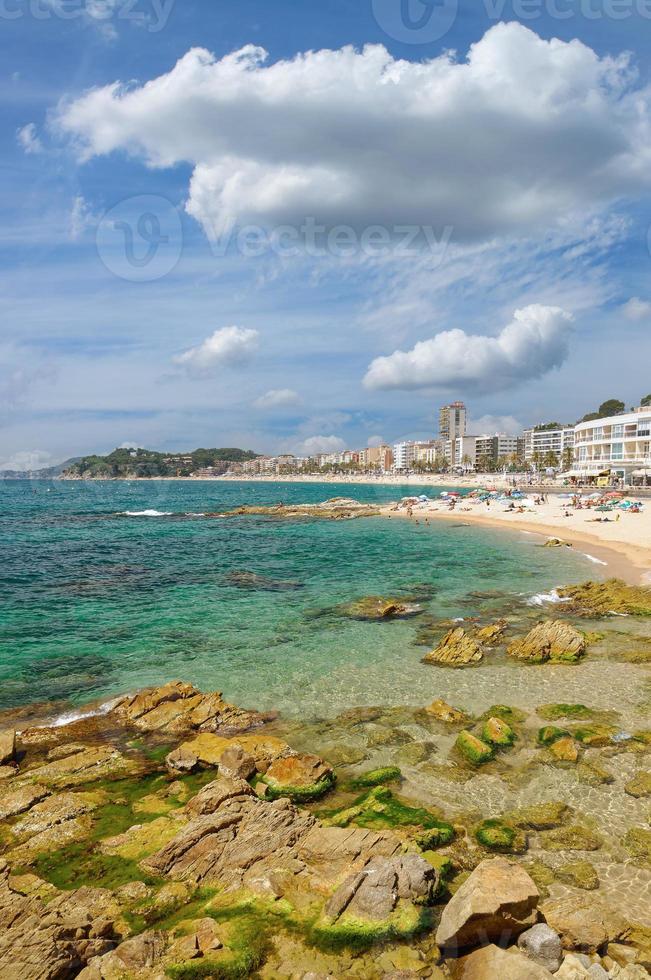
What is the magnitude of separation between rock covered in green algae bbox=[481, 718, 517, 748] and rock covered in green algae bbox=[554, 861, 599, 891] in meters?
3.86

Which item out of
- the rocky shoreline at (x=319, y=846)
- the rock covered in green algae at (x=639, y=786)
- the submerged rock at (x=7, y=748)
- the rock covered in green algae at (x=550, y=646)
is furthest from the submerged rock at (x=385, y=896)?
the rock covered in green algae at (x=550, y=646)

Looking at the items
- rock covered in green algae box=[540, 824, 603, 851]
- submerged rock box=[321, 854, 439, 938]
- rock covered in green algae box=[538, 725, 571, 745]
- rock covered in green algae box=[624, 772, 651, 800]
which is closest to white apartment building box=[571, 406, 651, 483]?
rock covered in green algae box=[538, 725, 571, 745]

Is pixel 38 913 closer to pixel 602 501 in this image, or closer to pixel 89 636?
pixel 89 636

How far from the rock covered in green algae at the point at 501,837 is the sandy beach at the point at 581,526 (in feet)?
79.0

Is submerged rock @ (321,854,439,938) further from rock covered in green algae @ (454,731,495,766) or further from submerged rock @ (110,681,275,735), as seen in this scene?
submerged rock @ (110,681,275,735)

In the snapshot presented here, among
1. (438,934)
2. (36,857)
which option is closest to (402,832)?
(438,934)

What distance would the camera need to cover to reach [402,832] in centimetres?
898

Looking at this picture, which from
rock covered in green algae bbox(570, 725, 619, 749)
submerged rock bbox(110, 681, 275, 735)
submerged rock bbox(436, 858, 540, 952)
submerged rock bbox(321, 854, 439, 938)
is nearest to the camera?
submerged rock bbox(436, 858, 540, 952)

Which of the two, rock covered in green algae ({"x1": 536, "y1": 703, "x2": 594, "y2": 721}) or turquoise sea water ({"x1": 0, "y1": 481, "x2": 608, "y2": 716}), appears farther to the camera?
turquoise sea water ({"x1": 0, "y1": 481, "x2": 608, "y2": 716})

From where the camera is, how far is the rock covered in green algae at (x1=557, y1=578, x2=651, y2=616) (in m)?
23.8

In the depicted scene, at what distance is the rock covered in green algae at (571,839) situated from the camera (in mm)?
8984

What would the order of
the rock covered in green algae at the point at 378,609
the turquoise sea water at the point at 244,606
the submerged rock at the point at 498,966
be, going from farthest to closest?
the rock covered in green algae at the point at 378,609, the turquoise sea water at the point at 244,606, the submerged rock at the point at 498,966

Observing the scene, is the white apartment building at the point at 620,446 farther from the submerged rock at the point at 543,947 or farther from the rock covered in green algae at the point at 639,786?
the submerged rock at the point at 543,947

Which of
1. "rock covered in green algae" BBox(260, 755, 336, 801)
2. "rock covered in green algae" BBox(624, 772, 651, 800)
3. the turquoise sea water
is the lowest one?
the turquoise sea water
